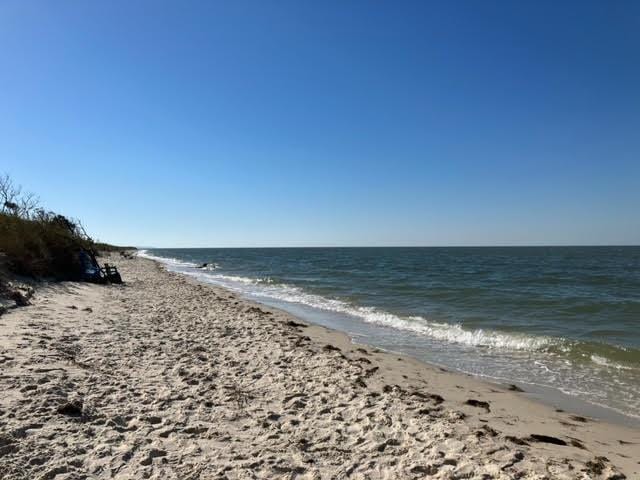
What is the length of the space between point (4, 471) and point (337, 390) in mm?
4279

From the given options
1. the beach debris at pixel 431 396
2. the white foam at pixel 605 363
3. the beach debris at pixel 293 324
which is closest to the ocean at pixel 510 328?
the white foam at pixel 605 363

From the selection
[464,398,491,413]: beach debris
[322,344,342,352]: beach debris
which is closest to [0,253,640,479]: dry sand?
[464,398,491,413]: beach debris

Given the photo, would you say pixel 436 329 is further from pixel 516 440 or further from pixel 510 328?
pixel 516 440

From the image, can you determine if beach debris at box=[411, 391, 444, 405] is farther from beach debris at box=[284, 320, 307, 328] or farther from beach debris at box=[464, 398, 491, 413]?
beach debris at box=[284, 320, 307, 328]

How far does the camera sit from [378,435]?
4898mm

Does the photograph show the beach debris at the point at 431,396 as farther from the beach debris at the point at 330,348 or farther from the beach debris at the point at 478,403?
the beach debris at the point at 330,348

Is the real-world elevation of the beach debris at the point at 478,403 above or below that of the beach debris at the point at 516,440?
below

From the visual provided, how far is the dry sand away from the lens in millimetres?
4094

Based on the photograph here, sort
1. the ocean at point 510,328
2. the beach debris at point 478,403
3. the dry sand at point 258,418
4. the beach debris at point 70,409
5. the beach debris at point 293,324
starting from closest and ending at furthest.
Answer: the dry sand at point 258,418 → the beach debris at point 70,409 → the beach debris at point 478,403 → the ocean at point 510,328 → the beach debris at point 293,324

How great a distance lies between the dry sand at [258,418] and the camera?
409 cm

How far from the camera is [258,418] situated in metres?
5.32

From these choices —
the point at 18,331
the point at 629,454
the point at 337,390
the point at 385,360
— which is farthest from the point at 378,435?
the point at 18,331

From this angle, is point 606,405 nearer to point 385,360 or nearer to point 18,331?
point 385,360

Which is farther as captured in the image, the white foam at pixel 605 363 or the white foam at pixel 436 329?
the white foam at pixel 436 329
